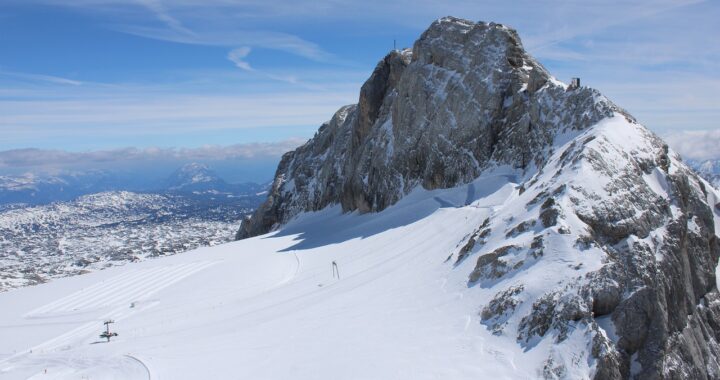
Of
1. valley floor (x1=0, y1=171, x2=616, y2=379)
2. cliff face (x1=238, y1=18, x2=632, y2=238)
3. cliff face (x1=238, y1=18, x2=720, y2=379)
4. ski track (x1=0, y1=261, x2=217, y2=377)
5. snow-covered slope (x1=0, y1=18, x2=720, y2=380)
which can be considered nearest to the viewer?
cliff face (x1=238, y1=18, x2=720, y2=379)

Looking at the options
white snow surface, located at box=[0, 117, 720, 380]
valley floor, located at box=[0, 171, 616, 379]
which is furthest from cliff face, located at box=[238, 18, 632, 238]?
valley floor, located at box=[0, 171, 616, 379]

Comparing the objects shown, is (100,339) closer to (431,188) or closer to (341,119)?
(431,188)

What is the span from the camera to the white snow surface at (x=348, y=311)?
14531 millimetres

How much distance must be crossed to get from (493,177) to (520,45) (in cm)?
1407

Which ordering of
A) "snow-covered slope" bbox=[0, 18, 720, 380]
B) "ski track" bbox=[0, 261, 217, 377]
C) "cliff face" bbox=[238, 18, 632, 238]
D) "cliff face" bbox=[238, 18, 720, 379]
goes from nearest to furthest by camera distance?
"cliff face" bbox=[238, 18, 720, 379] → "snow-covered slope" bbox=[0, 18, 720, 380] → "ski track" bbox=[0, 261, 217, 377] → "cliff face" bbox=[238, 18, 632, 238]

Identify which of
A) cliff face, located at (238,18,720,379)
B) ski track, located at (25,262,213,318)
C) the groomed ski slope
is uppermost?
cliff face, located at (238,18,720,379)

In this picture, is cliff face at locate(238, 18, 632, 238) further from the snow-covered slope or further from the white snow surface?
the white snow surface

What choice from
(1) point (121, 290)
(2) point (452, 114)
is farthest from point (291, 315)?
(2) point (452, 114)

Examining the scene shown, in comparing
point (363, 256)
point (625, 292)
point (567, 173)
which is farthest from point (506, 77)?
point (625, 292)

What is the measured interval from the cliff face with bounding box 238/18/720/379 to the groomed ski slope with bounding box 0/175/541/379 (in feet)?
5.32

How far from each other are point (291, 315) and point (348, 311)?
Answer: 279 cm

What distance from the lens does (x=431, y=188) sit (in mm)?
47094

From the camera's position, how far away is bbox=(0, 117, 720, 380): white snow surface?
1453 centimetres

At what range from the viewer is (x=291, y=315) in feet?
69.4
